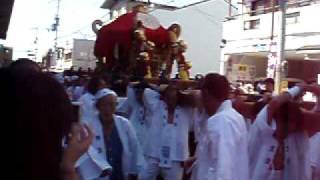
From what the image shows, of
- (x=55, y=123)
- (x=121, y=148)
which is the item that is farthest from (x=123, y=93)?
(x=55, y=123)

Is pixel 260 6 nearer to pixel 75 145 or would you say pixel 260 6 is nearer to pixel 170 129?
pixel 170 129

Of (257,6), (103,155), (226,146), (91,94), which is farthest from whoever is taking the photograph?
(257,6)

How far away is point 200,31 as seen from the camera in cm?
4022

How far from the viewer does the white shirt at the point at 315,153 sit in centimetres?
445

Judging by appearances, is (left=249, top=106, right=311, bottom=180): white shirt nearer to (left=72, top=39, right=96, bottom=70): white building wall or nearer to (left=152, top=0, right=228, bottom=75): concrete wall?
(left=152, top=0, right=228, bottom=75): concrete wall

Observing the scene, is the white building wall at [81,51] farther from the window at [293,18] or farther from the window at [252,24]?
the window at [293,18]

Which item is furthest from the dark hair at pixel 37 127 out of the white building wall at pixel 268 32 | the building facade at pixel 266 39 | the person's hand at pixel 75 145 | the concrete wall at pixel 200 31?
the concrete wall at pixel 200 31

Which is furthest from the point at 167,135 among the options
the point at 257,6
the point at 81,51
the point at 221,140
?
the point at 81,51

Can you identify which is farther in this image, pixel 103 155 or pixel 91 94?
pixel 91 94

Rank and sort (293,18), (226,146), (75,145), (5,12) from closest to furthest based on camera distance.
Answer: (75,145)
(226,146)
(5,12)
(293,18)

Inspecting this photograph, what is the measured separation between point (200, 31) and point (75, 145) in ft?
127

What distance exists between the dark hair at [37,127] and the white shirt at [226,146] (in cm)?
265

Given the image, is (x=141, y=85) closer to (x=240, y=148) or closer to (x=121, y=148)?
(x=121, y=148)

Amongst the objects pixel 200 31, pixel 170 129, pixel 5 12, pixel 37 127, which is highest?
pixel 200 31
